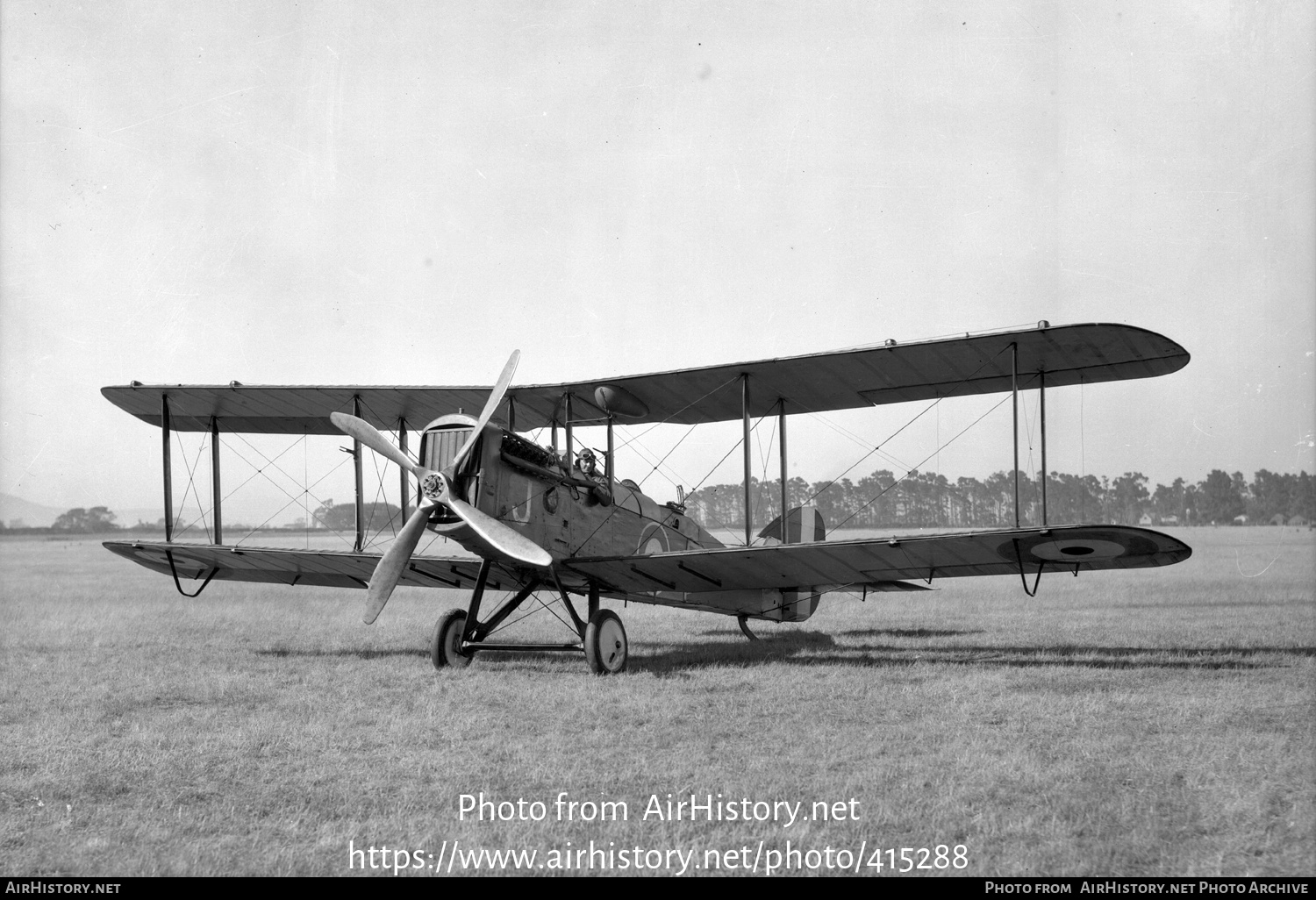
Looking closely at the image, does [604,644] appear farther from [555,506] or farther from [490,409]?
[490,409]

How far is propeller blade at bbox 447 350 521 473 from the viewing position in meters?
9.04

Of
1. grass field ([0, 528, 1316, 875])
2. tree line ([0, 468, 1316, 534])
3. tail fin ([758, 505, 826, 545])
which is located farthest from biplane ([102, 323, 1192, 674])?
tree line ([0, 468, 1316, 534])

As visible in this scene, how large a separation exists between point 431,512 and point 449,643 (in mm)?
2031

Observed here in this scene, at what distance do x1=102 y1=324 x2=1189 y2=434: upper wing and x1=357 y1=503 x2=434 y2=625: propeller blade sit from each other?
2.51 meters

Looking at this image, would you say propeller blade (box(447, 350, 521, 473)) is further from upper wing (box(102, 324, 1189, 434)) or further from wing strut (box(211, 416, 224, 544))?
wing strut (box(211, 416, 224, 544))

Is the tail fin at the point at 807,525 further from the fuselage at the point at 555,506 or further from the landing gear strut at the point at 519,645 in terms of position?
the landing gear strut at the point at 519,645

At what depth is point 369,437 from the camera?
9648mm

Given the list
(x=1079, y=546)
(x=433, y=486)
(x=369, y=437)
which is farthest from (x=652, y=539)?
(x=1079, y=546)

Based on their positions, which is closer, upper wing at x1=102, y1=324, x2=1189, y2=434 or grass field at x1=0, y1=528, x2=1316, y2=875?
grass field at x1=0, y1=528, x2=1316, y2=875

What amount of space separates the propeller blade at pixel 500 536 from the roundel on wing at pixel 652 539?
114 inches

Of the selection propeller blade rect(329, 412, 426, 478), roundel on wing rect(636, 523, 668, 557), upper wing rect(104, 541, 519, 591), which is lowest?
upper wing rect(104, 541, 519, 591)

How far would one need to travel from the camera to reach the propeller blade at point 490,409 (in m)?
9.04

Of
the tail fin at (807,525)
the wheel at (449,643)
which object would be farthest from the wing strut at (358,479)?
the tail fin at (807,525)
